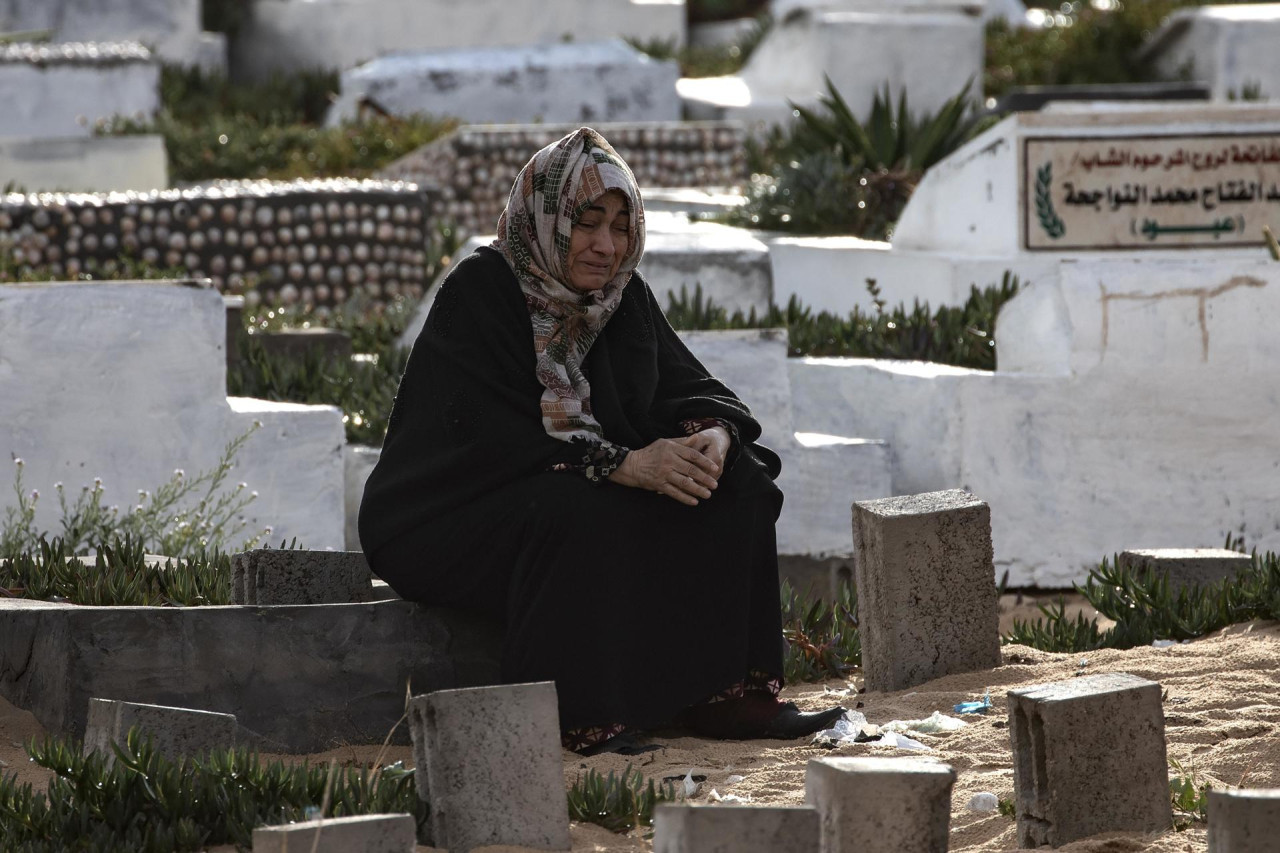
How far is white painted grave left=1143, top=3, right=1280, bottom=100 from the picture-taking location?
1792cm

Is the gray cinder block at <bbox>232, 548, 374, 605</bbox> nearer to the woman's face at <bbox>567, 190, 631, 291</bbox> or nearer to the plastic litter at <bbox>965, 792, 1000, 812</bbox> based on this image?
the woman's face at <bbox>567, 190, 631, 291</bbox>

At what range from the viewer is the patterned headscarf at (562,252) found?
159 inches

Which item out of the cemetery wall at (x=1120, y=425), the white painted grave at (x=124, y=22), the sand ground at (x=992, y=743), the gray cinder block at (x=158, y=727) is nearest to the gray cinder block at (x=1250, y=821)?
the sand ground at (x=992, y=743)

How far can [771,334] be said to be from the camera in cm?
683

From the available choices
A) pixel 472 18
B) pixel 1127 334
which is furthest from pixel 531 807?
pixel 472 18

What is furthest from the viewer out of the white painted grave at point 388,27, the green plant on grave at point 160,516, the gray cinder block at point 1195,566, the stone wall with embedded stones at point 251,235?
the white painted grave at point 388,27

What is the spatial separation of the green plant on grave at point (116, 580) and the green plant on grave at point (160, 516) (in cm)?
28

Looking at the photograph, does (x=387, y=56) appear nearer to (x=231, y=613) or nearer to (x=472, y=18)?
(x=472, y=18)

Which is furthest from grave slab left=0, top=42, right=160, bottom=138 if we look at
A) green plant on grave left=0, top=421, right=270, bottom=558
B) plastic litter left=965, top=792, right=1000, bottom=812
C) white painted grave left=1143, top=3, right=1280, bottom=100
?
plastic litter left=965, top=792, right=1000, bottom=812

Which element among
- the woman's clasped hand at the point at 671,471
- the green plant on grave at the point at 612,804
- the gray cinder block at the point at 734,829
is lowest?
the green plant on grave at the point at 612,804

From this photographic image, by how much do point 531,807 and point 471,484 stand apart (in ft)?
3.37

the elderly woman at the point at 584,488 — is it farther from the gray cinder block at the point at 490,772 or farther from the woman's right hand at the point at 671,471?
the gray cinder block at the point at 490,772

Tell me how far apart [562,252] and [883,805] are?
172 centimetres

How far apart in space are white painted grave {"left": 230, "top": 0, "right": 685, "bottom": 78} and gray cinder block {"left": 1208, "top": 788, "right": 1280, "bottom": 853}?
17958mm
